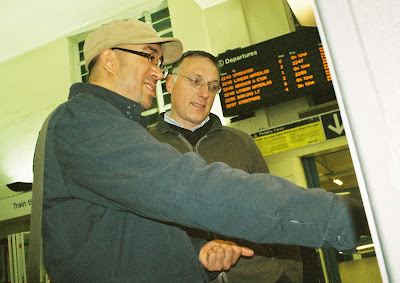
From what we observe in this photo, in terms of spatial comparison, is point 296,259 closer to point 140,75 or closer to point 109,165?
point 140,75

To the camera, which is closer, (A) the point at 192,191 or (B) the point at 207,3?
(A) the point at 192,191

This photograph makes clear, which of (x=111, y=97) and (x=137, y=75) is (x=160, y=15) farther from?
(x=111, y=97)

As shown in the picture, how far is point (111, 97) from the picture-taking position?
1.17 metres

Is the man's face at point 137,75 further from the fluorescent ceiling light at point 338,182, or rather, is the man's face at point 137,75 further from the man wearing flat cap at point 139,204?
the fluorescent ceiling light at point 338,182

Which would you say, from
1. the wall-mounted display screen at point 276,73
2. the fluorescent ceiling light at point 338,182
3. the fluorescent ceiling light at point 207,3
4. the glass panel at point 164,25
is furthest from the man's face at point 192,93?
the fluorescent ceiling light at point 338,182

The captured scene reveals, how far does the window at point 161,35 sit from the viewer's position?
5098 millimetres

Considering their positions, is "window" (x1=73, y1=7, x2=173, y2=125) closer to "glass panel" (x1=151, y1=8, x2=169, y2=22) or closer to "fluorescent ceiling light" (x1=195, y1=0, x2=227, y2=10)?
"glass panel" (x1=151, y1=8, x2=169, y2=22)

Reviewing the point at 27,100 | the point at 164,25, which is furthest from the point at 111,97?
the point at 27,100

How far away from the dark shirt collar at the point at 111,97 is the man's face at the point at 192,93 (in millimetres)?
950

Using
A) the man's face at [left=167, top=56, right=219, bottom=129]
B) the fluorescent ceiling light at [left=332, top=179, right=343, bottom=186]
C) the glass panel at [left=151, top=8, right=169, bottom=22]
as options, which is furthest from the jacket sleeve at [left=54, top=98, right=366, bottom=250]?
the fluorescent ceiling light at [left=332, top=179, right=343, bottom=186]

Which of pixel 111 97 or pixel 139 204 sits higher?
pixel 111 97

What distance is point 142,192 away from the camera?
757 mm

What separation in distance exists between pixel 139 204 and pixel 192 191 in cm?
14

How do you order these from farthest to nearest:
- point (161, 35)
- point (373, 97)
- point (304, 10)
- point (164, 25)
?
point (164, 25)
point (161, 35)
point (304, 10)
point (373, 97)
